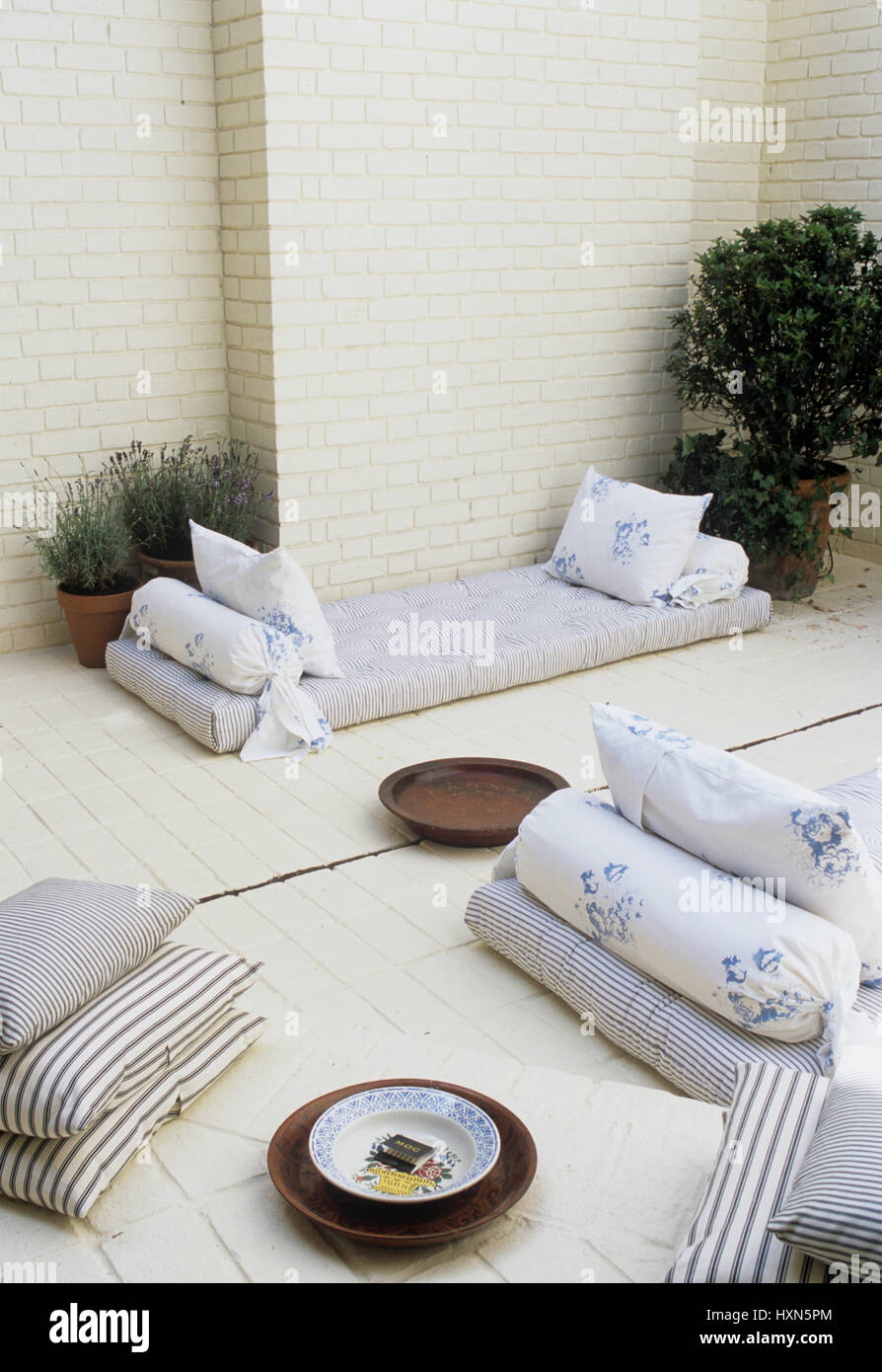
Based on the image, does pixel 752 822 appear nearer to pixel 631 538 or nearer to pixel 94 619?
pixel 631 538

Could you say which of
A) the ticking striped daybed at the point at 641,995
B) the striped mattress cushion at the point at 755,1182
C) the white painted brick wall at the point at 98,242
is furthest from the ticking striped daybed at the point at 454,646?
the striped mattress cushion at the point at 755,1182

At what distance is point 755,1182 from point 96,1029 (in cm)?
112

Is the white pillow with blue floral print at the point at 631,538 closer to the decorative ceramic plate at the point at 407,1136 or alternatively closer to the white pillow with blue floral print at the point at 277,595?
the white pillow with blue floral print at the point at 277,595

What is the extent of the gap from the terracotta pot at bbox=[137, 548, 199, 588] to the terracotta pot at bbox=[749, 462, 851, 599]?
2412 mm

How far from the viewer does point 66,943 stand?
234 centimetres

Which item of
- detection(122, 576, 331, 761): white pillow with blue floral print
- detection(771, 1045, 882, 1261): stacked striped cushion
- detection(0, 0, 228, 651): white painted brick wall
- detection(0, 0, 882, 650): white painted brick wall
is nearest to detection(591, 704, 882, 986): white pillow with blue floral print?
detection(771, 1045, 882, 1261): stacked striped cushion

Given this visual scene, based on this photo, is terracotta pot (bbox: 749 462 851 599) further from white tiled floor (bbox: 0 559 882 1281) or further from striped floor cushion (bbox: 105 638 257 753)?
striped floor cushion (bbox: 105 638 257 753)

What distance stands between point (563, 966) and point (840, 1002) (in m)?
0.63

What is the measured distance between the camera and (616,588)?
17.4 ft

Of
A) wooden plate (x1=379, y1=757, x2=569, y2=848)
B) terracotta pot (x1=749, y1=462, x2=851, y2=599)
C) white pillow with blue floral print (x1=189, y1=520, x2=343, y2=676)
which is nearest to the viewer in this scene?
wooden plate (x1=379, y1=757, x2=569, y2=848)

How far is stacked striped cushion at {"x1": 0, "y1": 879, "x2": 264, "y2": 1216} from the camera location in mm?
2176

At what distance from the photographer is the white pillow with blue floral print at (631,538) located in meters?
5.20

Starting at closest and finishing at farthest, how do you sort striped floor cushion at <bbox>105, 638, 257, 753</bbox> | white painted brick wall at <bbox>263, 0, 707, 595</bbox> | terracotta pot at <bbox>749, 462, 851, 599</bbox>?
1. striped floor cushion at <bbox>105, 638, 257, 753</bbox>
2. white painted brick wall at <bbox>263, 0, 707, 595</bbox>
3. terracotta pot at <bbox>749, 462, 851, 599</bbox>
